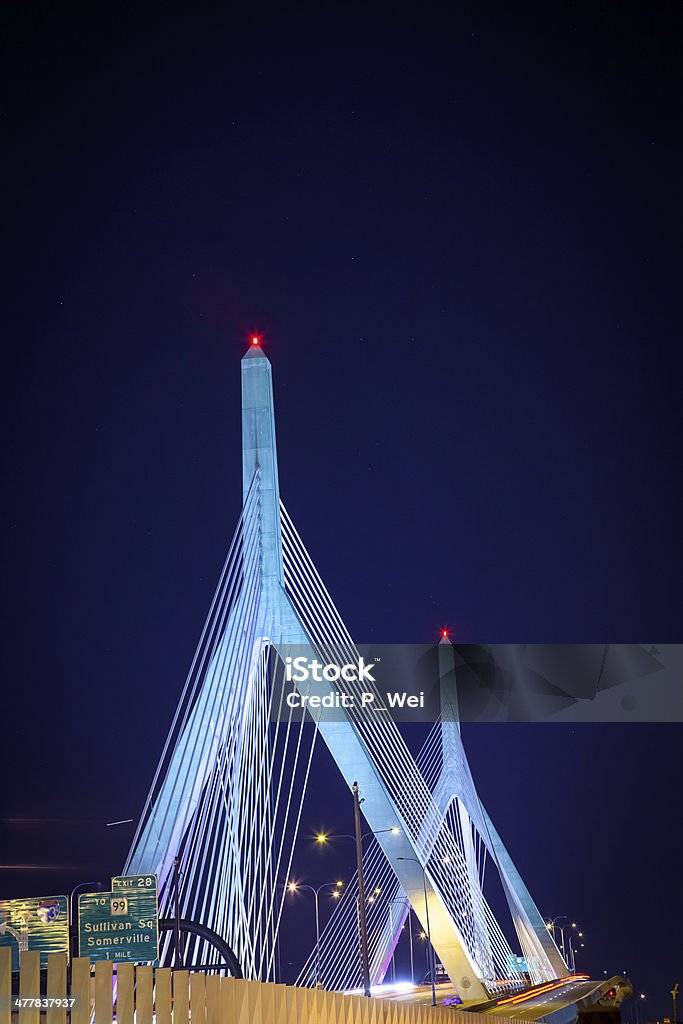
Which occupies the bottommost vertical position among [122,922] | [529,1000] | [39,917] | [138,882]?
[39,917]

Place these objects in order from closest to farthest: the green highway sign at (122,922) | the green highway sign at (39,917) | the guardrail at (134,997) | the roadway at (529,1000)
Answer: the guardrail at (134,997) < the green highway sign at (39,917) < the green highway sign at (122,922) < the roadway at (529,1000)

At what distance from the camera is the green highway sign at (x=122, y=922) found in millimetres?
21078

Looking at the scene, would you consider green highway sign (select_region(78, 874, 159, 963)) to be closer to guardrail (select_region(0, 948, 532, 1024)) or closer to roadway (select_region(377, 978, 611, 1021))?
roadway (select_region(377, 978, 611, 1021))

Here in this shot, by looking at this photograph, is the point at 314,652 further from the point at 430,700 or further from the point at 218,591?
the point at 430,700

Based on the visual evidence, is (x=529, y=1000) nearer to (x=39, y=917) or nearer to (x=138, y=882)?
(x=138, y=882)

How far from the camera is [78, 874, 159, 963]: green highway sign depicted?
21.1 m

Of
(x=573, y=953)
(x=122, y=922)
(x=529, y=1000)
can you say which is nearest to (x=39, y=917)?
(x=122, y=922)

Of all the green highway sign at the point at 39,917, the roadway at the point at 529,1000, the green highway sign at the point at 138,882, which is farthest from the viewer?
the roadway at the point at 529,1000

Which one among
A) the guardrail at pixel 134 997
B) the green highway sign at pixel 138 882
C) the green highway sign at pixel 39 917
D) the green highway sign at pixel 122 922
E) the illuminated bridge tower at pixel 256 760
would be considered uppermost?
the illuminated bridge tower at pixel 256 760

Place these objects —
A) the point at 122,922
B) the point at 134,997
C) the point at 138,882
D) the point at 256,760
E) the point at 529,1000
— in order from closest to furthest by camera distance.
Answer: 1. the point at 134,997
2. the point at 138,882
3. the point at 122,922
4. the point at 256,760
5. the point at 529,1000

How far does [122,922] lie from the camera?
843 inches

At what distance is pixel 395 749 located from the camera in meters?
35.2

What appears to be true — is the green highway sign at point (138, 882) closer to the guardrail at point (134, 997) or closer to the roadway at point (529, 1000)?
the roadway at point (529, 1000)

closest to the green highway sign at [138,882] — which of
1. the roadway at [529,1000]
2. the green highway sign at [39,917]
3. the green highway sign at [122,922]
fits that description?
the green highway sign at [122,922]
